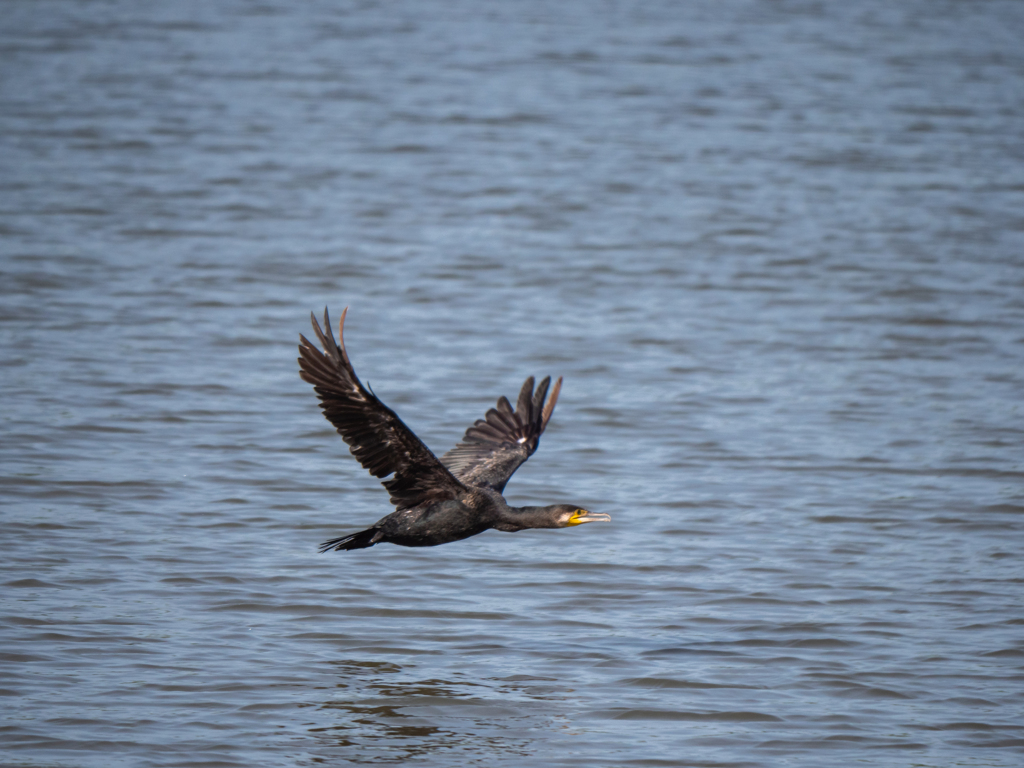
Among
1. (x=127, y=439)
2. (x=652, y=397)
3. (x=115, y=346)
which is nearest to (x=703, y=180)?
(x=652, y=397)

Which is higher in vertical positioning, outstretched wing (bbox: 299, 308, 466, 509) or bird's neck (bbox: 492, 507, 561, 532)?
outstretched wing (bbox: 299, 308, 466, 509)

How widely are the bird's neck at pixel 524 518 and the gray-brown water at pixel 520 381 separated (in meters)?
0.70

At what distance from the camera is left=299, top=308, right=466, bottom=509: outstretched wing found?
6.08 m

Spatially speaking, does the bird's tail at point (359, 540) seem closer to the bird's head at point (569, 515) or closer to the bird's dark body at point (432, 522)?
the bird's dark body at point (432, 522)

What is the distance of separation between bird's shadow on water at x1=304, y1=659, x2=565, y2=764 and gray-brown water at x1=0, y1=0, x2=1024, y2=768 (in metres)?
0.02

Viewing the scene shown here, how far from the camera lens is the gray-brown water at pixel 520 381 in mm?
6602

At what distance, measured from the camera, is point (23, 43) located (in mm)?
22156

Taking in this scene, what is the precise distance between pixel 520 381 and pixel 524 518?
15.1ft

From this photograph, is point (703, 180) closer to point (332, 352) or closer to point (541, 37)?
point (541, 37)

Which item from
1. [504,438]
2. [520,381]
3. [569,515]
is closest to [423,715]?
[569,515]

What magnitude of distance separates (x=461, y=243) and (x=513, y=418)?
8.10m

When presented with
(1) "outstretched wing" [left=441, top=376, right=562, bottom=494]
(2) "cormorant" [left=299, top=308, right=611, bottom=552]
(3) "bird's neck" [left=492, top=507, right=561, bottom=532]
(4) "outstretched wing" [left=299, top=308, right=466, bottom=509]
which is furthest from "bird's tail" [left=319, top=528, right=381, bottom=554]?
(1) "outstretched wing" [left=441, top=376, right=562, bottom=494]

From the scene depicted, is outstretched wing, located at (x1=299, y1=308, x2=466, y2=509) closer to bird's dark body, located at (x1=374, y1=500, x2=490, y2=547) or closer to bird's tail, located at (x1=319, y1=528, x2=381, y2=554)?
bird's dark body, located at (x1=374, y1=500, x2=490, y2=547)

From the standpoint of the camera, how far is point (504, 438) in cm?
774
